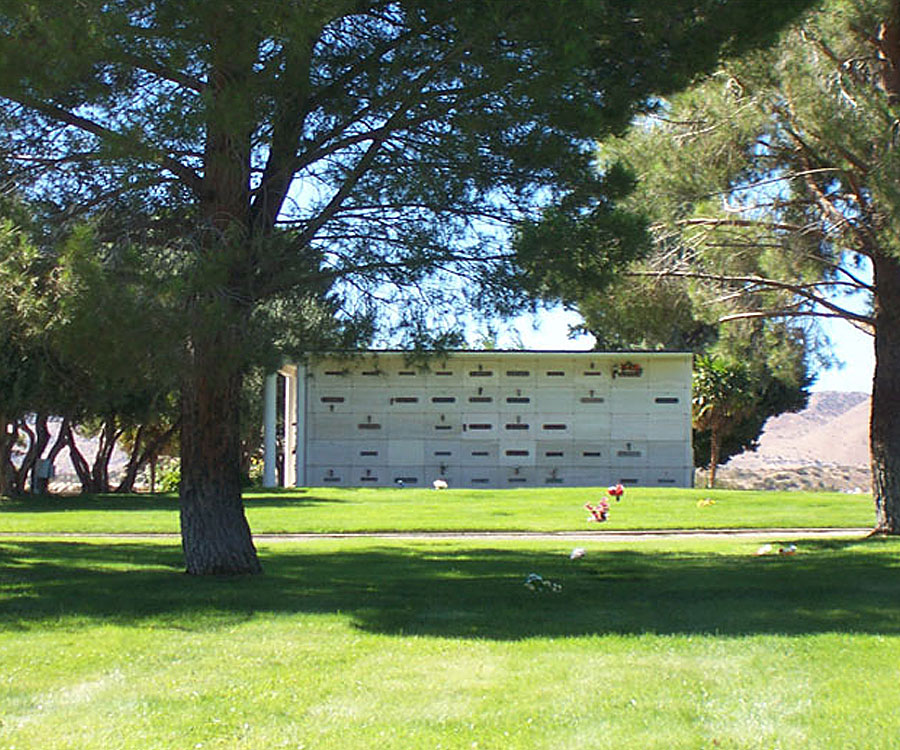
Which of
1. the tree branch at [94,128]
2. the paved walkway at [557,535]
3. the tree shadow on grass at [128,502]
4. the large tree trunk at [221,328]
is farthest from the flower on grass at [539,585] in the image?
the tree shadow on grass at [128,502]

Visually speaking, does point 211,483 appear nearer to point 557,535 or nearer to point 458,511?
point 557,535

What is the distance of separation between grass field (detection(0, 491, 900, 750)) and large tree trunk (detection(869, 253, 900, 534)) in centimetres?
275

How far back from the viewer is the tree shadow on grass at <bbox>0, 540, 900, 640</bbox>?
8867mm

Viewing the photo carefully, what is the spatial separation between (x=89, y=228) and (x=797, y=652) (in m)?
6.46

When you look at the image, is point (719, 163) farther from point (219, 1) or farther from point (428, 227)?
point (219, 1)

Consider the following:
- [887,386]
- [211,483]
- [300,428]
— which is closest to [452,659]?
[211,483]

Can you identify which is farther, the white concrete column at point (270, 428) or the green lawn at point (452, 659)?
the white concrete column at point (270, 428)

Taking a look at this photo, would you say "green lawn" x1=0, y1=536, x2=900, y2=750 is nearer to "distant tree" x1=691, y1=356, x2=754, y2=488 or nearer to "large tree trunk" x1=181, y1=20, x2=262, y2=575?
"large tree trunk" x1=181, y1=20, x2=262, y2=575

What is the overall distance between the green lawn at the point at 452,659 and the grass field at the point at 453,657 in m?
0.02

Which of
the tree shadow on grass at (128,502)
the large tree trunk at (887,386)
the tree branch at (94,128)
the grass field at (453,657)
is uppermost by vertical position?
the tree branch at (94,128)

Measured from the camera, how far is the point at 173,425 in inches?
1588

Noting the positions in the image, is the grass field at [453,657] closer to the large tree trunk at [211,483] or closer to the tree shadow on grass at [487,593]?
the tree shadow on grass at [487,593]

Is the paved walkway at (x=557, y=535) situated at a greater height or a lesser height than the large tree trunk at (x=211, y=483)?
lesser

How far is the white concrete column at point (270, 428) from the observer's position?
3578cm
